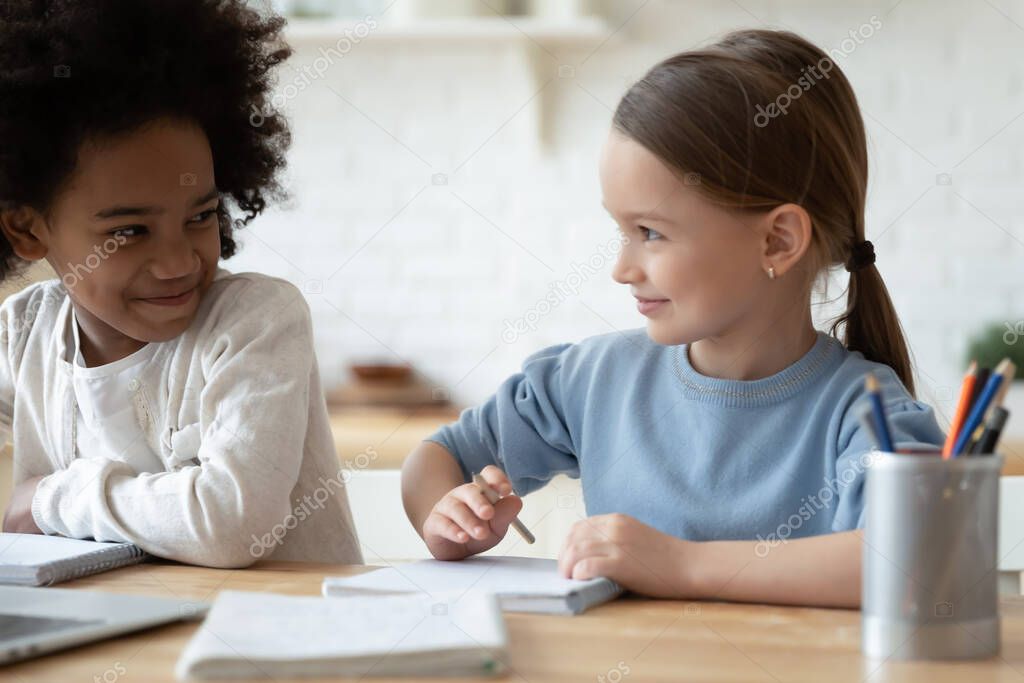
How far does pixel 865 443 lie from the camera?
1.15 metres

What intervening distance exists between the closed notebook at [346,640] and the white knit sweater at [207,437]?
36 cm

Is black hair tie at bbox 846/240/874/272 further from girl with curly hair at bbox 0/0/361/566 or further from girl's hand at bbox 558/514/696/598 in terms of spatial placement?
girl with curly hair at bbox 0/0/361/566

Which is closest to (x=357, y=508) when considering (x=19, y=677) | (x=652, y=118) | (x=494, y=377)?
(x=652, y=118)

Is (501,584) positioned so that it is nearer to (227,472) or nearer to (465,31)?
(227,472)

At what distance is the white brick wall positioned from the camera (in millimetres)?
2752

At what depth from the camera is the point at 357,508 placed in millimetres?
1523

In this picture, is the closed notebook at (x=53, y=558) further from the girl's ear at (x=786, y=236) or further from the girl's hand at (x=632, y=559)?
the girl's ear at (x=786, y=236)

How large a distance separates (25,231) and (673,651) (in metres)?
1.04

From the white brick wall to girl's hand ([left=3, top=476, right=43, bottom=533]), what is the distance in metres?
1.69

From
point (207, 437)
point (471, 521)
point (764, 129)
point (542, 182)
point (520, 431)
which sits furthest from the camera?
point (542, 182)

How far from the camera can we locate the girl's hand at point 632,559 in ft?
3.26

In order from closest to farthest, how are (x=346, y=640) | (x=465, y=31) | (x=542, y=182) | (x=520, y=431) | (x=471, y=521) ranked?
(x=346, y=640) → (x=471, y=521) → (x=520, y=431) → (x=465, y=31) → (x=542, y=182)

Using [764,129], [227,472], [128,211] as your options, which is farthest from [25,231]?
[764,129]

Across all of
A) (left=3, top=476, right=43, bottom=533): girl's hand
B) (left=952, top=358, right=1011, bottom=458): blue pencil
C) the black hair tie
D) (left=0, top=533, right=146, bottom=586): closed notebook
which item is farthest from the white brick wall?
(left=952, top=358, right=1011, bottom=458): blue pencil
